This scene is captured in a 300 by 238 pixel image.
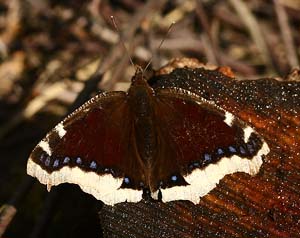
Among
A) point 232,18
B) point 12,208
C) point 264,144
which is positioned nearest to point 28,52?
point 232,18

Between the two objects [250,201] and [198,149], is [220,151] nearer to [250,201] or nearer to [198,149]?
[198,149]


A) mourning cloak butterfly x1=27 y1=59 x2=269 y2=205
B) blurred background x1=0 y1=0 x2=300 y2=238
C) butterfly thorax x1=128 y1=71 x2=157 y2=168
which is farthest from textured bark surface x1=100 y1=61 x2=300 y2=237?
blurred background x1=0 y1=0 x2=300 y2=238

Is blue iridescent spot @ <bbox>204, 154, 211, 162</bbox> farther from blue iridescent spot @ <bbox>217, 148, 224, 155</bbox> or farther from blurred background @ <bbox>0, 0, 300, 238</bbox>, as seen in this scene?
blurred background @ <bbox>0, 0, 300, 238</bbox>

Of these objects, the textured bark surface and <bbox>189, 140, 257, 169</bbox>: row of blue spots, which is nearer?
<bbox>189, 140, 257, 169</bbox>: row of blue spots

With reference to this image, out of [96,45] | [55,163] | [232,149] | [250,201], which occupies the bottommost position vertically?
[55,163]

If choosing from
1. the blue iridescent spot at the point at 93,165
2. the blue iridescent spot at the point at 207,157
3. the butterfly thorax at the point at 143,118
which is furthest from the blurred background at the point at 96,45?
the blue iridescent spot at the point at 207,157

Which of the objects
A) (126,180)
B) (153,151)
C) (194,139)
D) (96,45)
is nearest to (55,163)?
(126,180)

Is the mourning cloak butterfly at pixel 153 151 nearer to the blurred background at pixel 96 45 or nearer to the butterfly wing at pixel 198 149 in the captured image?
the butterfly wing at pixel 198 149
